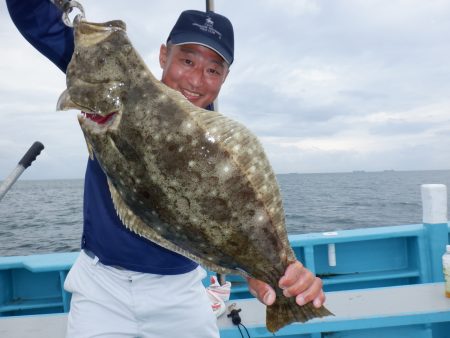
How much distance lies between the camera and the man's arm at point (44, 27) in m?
2.46

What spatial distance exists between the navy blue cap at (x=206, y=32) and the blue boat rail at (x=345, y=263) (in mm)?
3368

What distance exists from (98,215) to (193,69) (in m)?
1.27

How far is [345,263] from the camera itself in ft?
19.3

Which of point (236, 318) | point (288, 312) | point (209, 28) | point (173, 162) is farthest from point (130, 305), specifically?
point (209, 28)

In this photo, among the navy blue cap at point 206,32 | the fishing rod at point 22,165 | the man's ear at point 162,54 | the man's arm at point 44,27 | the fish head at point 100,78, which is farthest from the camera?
the fishing rod at point 22,165

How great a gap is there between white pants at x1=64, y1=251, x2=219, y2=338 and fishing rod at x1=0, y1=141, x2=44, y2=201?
4.76 feet

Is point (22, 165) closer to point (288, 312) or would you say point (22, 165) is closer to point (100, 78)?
point (100, 78)

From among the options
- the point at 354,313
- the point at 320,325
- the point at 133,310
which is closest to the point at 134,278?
the point at 133,310

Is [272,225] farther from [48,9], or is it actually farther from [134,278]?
[48,9]

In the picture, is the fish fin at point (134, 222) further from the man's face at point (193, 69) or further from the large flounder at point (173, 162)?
the man's face at point (193, 69)

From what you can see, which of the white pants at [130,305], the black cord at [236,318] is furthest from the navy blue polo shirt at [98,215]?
the black cord at [236,318]

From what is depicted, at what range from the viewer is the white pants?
2.80m

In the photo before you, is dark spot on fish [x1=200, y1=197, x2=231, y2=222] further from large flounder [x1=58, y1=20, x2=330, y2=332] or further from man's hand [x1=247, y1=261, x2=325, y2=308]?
man's hand [x1=247, y1=261, x2=325, y2=308]

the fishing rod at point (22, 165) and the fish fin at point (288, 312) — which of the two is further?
the fishing rod at point (22, 165)
